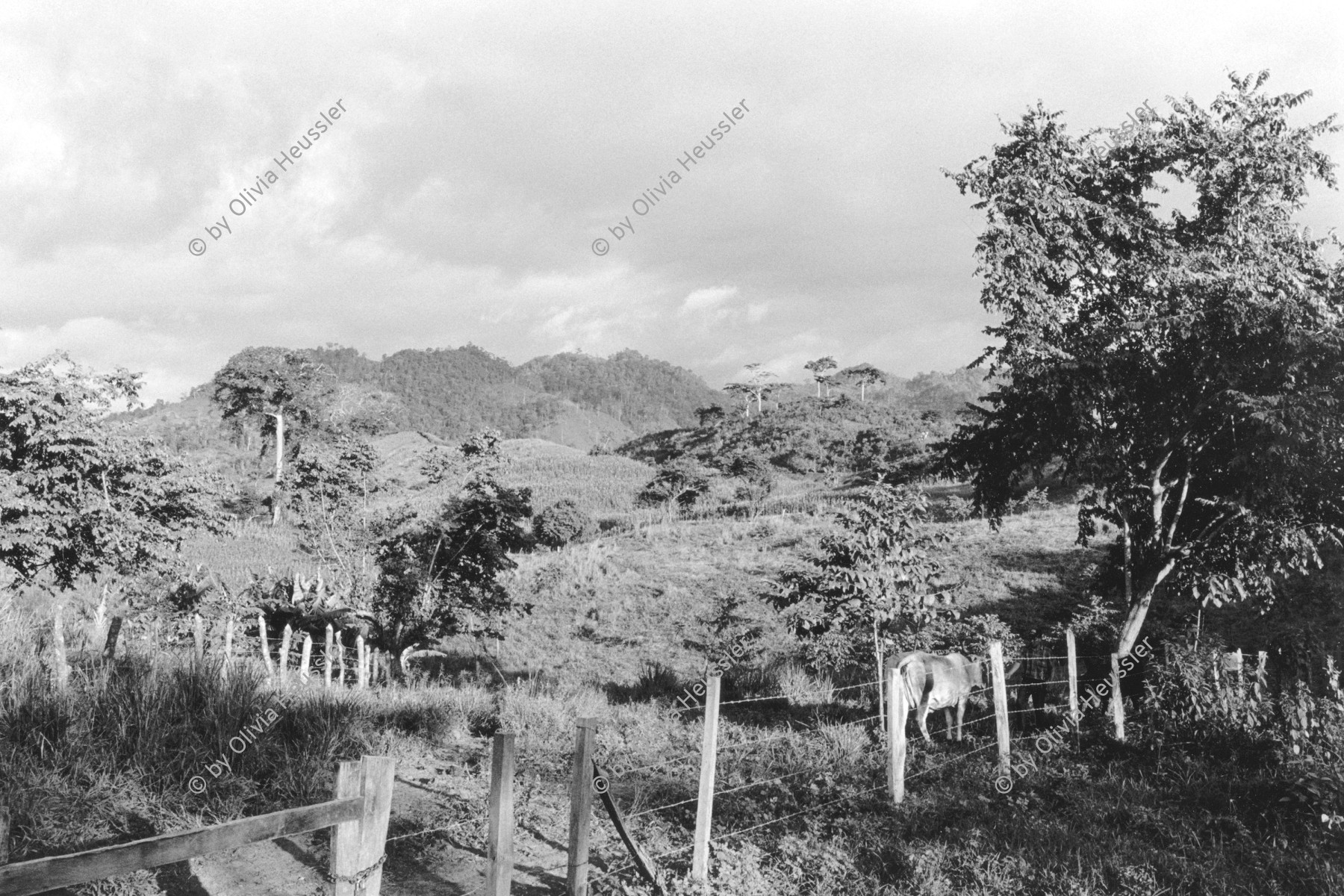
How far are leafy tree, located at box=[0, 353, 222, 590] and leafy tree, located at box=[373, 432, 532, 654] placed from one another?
10.3 feet

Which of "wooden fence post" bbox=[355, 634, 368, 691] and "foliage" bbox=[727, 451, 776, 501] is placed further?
"foliage" bbox=[727, 451, 776, 501]

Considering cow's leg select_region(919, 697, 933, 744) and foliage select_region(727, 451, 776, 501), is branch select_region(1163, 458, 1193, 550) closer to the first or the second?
cow's leg select_region(919, 697, 933, 744)

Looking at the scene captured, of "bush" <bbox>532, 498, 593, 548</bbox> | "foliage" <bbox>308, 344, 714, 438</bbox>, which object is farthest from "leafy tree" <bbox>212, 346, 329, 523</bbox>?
"foliage" <bbox>308, 344, 714, 438</bbox>

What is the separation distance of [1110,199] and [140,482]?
13.2m

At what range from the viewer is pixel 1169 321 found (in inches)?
377

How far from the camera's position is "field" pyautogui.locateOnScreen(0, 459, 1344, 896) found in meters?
5.71

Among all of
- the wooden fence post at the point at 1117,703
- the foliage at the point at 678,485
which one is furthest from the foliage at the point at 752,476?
the wooden fence post at the point at 1117,703

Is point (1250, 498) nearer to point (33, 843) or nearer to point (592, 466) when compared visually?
point (33, 843)

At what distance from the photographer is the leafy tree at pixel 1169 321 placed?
960cm

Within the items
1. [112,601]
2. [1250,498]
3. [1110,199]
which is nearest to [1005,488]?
[1250,498]

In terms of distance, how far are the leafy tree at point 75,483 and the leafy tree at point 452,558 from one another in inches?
123

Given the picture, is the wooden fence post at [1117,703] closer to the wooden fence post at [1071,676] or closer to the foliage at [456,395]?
the wooden fence post at [1071,676]

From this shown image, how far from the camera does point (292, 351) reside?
54.4 metres

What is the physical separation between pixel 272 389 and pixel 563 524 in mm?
23741
